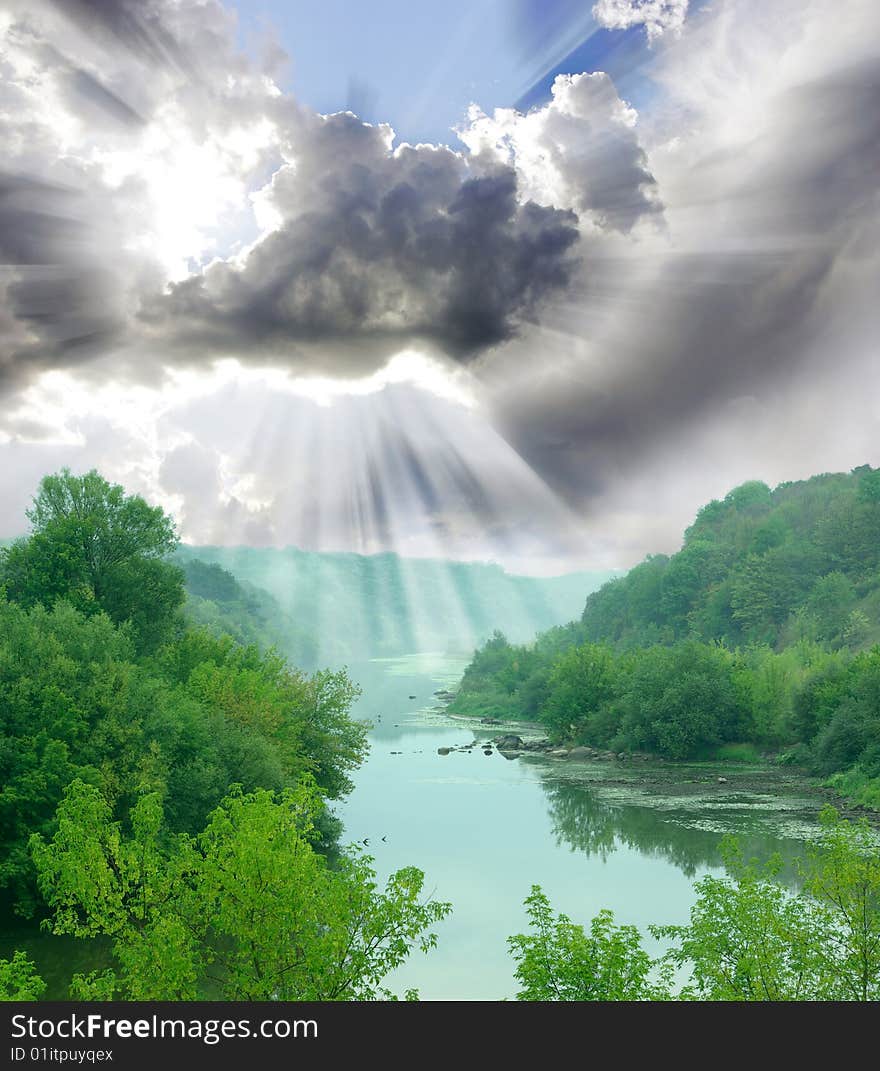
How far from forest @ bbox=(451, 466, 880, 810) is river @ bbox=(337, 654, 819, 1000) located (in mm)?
5786

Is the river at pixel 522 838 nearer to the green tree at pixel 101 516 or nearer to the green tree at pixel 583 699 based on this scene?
the green tree at pixel 583 699

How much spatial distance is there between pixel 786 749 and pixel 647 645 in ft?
217

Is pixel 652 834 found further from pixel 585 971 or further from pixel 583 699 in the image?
pixel 583 699

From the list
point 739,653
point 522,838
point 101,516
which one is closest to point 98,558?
point 101,516

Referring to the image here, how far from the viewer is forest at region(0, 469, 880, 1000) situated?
1680cm

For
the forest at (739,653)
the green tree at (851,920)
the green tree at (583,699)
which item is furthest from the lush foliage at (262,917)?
the green tree at (583,699)

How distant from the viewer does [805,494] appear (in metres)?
169

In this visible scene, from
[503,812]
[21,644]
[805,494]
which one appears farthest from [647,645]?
[21,644]

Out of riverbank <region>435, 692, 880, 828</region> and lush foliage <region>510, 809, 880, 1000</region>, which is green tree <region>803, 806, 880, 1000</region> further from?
riverbank <region>435, 692, 880, 828</region>

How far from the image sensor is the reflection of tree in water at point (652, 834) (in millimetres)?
44219

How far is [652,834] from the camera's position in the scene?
163 feet

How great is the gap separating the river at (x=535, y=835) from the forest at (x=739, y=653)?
579cm

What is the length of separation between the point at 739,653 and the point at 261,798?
88441 mm

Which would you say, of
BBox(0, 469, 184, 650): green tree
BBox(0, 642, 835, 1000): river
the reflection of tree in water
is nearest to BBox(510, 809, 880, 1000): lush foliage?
BBox(0, 642, 835, 1000): river
